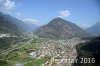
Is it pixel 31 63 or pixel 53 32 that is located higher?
pixel 53 32

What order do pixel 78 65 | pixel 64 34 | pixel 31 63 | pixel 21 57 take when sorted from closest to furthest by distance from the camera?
pixel 78 65 → pixel 31 63 → pixel 21 57 → pixel 64 34

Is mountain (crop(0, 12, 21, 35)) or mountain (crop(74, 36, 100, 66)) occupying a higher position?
mountain (crop(0, 12, 21, 35))

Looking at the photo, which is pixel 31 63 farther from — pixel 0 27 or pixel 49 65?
pixel 0 27

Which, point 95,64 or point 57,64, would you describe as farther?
point 57,64

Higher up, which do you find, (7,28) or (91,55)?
(7,28)

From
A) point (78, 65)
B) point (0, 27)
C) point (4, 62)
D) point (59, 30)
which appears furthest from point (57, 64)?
point (59, 30)

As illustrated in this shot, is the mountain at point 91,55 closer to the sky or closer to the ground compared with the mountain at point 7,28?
closer to the ground

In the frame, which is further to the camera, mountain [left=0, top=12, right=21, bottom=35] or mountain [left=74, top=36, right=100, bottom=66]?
mountain [left=0, top=12, right=21, bottom=35]

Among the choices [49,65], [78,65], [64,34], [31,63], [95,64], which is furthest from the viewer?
[64,34]

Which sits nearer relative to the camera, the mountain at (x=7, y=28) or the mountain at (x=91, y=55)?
the mountain at (x=91, y=55)

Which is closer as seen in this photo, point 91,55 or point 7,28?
point 91,55
